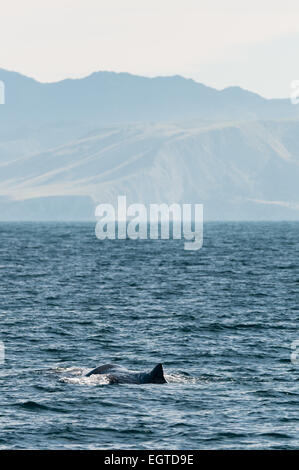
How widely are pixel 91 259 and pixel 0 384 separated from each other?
8785cm

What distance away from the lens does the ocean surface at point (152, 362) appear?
1143 inches

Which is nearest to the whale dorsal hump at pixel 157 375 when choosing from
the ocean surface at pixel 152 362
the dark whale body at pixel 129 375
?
the dark whale body at pixel 129 375

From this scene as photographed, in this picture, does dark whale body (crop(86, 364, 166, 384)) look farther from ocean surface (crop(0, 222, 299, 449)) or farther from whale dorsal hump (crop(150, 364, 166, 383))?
ocean surface (crop(0, 222, 299, 449))

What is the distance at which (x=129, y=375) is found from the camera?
120 ft

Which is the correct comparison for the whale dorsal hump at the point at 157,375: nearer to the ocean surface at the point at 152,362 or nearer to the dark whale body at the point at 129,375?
the dark whale body at the point at 129,375

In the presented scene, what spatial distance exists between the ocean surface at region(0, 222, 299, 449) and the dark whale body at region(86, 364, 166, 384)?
1.82 ft

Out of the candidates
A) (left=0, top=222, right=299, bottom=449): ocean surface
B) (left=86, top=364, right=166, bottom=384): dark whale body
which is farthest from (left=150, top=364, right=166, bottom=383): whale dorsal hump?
(left=0, top=222, right=299, bottom=449): ocean surface

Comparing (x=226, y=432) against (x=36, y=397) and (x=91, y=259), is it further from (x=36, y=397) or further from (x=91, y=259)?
(x=91, y=259)

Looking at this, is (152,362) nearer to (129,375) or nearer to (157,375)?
(129,375)

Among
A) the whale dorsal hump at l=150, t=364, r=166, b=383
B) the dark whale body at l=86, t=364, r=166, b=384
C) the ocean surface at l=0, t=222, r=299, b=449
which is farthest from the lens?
the dark whale body at l=86, t=364, r=166, b=384

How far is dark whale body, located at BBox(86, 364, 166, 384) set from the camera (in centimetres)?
3588

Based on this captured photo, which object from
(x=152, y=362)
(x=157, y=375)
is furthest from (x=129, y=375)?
(x=152, y=362)
